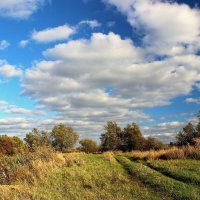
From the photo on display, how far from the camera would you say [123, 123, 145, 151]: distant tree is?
78544 millimetres

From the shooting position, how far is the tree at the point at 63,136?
95.1 metres

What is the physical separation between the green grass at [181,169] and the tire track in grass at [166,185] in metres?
0.67

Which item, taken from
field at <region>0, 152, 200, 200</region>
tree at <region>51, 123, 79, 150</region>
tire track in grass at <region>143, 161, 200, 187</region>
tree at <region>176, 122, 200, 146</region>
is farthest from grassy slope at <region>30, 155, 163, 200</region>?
tree at <region>51, 123, 79, 150</region>

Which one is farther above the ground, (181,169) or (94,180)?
(181,169)

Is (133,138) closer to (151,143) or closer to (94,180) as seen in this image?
(151,143)

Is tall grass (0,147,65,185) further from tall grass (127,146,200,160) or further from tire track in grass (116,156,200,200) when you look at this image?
tall grass (127,146,200,160)

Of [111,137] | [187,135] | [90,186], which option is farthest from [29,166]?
[111,137]

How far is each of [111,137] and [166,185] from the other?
6154cm

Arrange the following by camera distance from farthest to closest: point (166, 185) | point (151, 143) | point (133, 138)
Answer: point (151, 143), point (133, 138), point (166, 185)

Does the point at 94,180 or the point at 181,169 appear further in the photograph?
the point at 181,169

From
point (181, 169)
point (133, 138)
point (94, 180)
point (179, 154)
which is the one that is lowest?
point (94, 180)

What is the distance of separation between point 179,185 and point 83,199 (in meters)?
4.95

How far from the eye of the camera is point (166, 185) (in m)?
19.5

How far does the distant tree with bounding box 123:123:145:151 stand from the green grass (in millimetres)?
Result: 50496
